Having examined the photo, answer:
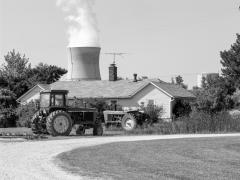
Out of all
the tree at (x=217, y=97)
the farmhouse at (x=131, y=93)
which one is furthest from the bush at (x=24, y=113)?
the tree at (x=217, y=97)

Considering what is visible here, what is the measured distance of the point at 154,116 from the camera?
47906mm

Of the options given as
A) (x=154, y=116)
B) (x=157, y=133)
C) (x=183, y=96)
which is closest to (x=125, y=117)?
(x=157, y=133)

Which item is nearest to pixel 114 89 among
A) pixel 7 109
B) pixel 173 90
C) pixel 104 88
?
pixel 104 88

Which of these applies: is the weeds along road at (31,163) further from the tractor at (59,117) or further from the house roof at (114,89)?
the house roof at (114,89)

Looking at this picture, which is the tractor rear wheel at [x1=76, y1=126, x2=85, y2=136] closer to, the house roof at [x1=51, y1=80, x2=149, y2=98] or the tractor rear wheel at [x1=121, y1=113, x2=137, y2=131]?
the tractor rear wheel at [x1=121, y1=113, x2=137, y2=131]

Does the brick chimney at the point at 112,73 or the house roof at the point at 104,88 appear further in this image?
the brick chimney at the point at 112,73

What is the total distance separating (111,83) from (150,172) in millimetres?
47965

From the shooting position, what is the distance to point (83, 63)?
73125 millimetres

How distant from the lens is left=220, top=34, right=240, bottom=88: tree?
206 feet

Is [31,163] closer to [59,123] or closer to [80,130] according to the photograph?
[59,123]

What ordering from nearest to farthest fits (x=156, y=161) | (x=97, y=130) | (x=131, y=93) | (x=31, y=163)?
(x=31, y=163) < (x=156, y=161) < (x=97, y=130) < (x=131, y=93)

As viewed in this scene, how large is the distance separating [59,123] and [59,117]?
301 millimetres

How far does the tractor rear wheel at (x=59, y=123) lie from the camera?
2905 centimetres

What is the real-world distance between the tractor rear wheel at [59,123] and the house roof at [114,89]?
27.6m
